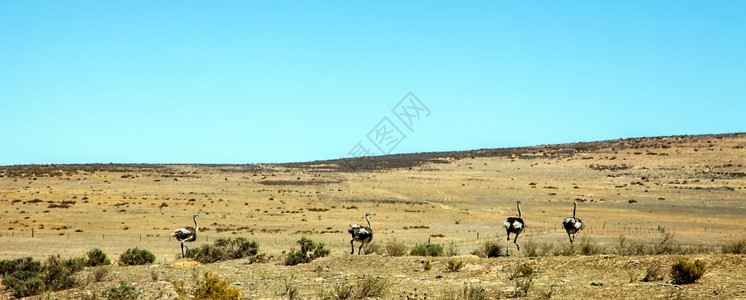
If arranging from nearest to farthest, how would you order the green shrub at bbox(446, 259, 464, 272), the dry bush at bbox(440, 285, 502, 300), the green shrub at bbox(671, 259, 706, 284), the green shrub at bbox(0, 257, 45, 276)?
1. the dry bush at bbox(440, 285, 502, 300)
2. the green shrub at bbox(671, 259, 706, 284)
3. the green shrub at bbox(446, 259, 464, 272)
4. the green shrub at bbox(0, 257, 45, 276)

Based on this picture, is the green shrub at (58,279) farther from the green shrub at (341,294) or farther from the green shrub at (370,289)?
the green shrub at (370,289)

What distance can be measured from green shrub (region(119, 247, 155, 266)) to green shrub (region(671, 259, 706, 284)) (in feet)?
53.4

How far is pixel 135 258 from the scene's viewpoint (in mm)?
23250

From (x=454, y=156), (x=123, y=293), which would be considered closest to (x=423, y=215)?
(x=123, y=293)

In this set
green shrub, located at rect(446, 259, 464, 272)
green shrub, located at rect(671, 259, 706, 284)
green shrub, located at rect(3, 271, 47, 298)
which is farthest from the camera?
green shrub, located at rect(446, 259, 464, 272)

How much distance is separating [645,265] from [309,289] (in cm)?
798

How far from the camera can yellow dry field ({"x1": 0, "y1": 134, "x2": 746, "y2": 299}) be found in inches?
669

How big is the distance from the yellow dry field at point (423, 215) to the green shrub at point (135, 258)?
22.7 inches

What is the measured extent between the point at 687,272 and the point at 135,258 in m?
16.6

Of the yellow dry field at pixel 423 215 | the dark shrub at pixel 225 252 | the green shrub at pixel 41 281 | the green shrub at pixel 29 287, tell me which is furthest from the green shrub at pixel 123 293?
the dark shrub at pixel 225 252

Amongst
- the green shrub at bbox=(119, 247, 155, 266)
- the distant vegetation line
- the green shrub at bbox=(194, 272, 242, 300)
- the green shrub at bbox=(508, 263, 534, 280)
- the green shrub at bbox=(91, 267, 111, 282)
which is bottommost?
the green shrub at bbox=(119, 247, 155, 266)

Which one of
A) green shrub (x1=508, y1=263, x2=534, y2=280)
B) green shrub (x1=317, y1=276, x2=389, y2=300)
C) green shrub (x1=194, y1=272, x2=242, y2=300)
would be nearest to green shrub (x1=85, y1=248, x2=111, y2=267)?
green shrub (x1=317, y1=276, x2=389, y2=300)

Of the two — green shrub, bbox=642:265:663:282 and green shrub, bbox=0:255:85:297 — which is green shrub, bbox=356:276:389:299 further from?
green shrub, bbox=0:255:85:297

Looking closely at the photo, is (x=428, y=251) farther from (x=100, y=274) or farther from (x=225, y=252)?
(x=100, y=274)
